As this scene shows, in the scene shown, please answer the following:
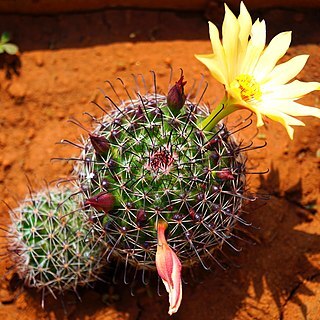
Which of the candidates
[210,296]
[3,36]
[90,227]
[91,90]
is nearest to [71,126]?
[91,90]

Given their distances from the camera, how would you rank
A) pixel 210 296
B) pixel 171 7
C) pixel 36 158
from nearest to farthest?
pixel 210 296
pixel 36 158
pixel 171 7

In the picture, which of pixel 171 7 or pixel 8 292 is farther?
pixel 171 7

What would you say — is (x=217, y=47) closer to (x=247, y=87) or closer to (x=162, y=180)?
(x=247, y=87)

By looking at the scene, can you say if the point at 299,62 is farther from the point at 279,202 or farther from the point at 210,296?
the point at 210,296

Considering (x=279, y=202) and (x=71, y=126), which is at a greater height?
(x=71, y=126)

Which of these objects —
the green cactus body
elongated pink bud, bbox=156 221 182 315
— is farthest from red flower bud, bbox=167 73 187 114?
elongated pink bud, bbox=156 221 182 315

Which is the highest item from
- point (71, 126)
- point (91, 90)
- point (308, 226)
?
point (91, 90)

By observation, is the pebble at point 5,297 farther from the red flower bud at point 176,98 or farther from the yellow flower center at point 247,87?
the yellow flower center at point 247,87
